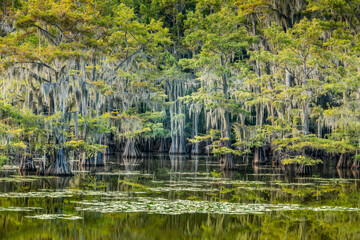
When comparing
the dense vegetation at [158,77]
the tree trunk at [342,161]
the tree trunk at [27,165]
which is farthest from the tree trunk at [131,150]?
the tree trunk at [342,161]

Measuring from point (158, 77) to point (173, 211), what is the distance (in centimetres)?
2438

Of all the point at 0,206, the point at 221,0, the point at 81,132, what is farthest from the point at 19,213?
the point at 221,0

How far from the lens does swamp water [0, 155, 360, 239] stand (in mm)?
6379

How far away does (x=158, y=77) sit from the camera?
3161 centimetres

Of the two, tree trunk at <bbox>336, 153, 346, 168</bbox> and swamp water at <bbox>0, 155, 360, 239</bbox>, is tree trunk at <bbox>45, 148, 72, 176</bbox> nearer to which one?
swamp water at <bbox>0, 155, 360, 239</bbox>

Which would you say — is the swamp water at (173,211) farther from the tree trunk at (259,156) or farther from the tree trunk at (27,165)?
the tree trunk at (259,156)

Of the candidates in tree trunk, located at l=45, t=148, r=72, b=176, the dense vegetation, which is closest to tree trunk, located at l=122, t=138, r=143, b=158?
the dense vegetation

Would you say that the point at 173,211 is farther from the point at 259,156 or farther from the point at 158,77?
the point at 158,77

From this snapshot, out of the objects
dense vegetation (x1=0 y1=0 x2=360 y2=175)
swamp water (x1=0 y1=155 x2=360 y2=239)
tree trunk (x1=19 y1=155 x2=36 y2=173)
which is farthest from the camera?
tree trunk (x1=19 y1=155 x2=36 y2=173)

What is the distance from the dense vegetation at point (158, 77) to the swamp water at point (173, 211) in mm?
3636

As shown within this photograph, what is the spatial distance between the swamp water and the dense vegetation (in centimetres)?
364

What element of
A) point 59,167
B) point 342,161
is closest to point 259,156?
point 342,161

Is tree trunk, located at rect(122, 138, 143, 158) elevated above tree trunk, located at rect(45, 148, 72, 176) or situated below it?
above

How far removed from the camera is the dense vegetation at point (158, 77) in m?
14.7
